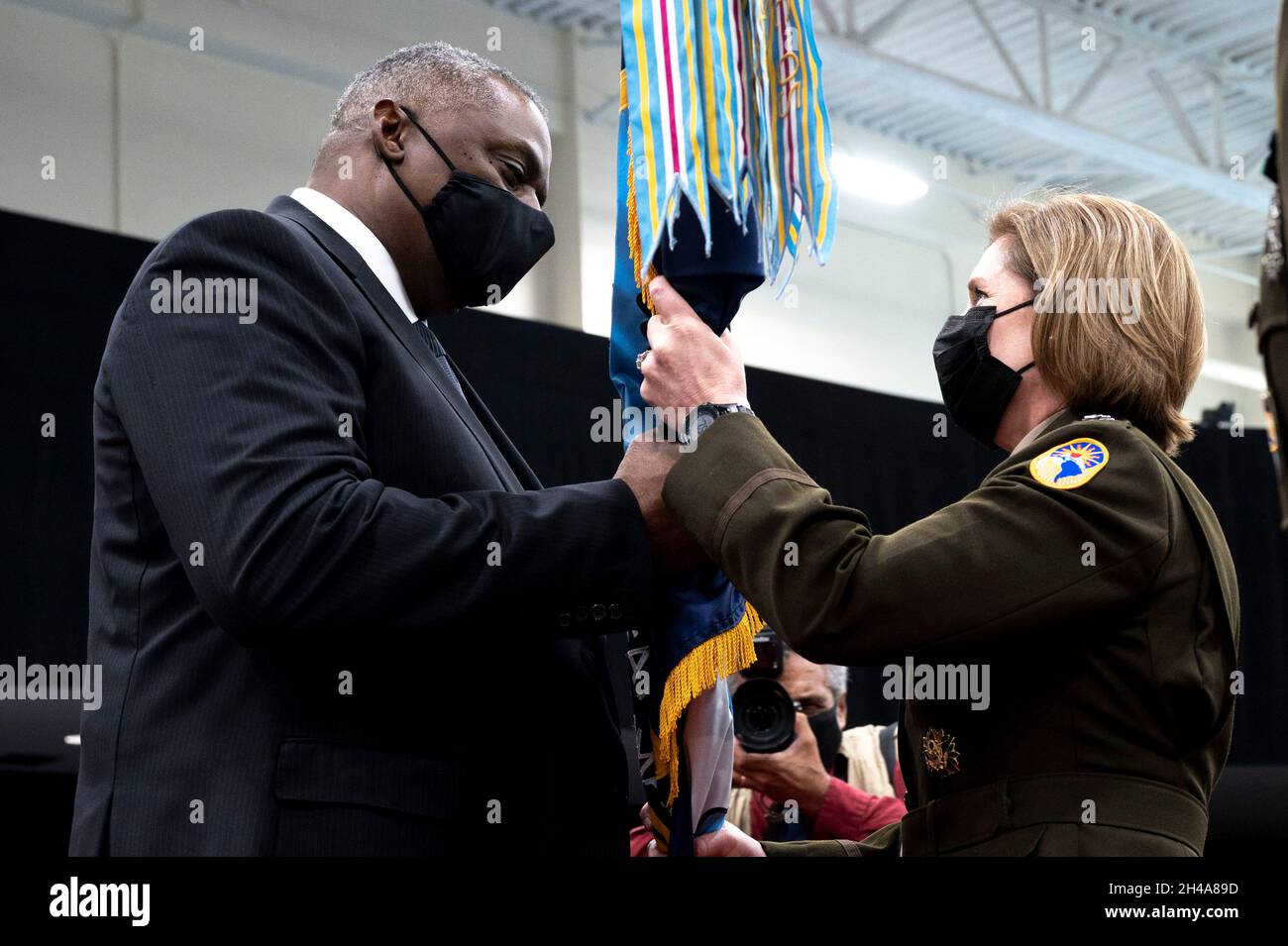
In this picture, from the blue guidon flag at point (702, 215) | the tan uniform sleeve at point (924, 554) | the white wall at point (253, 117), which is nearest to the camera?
the tan uniform sleeve at point (924, 554)

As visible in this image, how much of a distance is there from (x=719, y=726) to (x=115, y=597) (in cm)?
72

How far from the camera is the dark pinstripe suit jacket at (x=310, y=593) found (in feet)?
4.25

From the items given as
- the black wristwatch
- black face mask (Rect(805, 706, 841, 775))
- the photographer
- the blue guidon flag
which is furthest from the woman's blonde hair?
black face mask (Rect(805, 706, 841, 775))

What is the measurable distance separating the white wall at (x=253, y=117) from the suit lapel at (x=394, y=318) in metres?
5.37

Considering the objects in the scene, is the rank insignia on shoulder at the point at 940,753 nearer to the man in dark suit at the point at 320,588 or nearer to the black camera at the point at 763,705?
the man in dark suit at the point at 320,588

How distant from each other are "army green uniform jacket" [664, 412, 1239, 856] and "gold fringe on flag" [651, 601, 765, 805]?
0.69ft

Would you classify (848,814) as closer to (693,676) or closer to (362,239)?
(693,676)

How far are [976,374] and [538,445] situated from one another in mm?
3984

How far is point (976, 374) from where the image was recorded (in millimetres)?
1779

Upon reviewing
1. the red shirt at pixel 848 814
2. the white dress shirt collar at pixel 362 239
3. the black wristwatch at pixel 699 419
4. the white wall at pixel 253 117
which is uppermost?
the white wall at pixel 253 117

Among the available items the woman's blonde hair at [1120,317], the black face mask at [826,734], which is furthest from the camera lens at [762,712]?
the woman's blonde hair at [1120,317]
